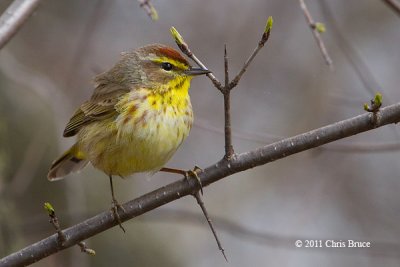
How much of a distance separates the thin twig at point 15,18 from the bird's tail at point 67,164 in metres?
1.18

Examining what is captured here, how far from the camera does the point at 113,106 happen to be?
4656 mm

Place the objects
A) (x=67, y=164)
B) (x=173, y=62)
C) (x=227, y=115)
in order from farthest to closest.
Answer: (x=67, y=164)
(x=173, y=62)
(x=227, y=115)

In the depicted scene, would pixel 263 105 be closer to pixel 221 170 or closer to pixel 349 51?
pixel 349 51

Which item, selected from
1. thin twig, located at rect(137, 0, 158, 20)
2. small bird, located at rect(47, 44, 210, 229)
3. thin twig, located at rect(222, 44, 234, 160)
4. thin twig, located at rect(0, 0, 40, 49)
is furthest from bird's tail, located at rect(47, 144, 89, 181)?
thin twig, located at rect(222, 44, 234, 160)

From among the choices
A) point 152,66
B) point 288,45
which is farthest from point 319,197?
point 152,66

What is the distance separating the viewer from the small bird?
14.3ft

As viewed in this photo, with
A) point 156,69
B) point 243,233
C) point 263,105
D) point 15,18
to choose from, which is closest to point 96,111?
point 156,69

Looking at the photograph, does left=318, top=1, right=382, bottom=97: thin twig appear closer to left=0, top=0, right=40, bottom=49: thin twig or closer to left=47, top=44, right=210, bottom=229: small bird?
left=47, top=44, right=210, bottom=229: small bird

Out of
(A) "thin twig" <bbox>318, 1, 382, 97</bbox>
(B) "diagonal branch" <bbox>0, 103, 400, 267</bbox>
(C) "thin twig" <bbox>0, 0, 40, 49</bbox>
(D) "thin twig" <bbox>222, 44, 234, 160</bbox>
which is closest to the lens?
(D) "thin twig" <bbox>222, 44, 234, 160</bbox>

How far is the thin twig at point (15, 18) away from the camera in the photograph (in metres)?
4.34

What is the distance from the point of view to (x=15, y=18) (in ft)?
14.3

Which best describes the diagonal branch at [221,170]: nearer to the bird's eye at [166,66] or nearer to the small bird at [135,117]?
the small bird at [135,117]

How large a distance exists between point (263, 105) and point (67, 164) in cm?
389

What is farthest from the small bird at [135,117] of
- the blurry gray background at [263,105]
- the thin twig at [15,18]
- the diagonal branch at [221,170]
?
the blurry gray background at [263,105]
